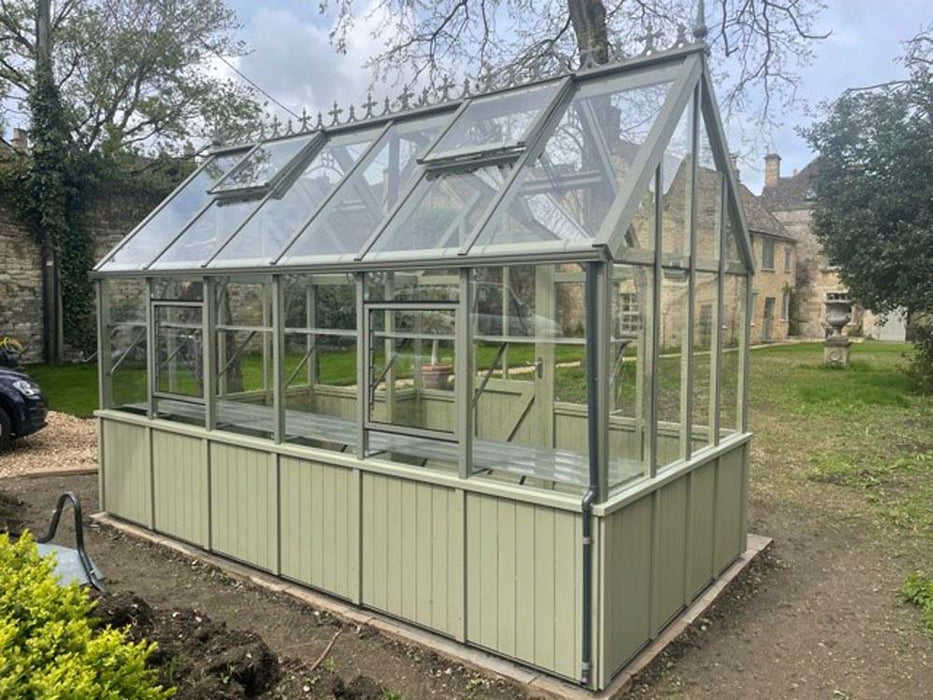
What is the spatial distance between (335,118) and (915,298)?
38.9ft

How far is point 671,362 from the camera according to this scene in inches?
161

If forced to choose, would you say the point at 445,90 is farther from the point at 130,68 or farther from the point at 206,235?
the point at 130,68

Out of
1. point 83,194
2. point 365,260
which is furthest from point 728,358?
point 83,194

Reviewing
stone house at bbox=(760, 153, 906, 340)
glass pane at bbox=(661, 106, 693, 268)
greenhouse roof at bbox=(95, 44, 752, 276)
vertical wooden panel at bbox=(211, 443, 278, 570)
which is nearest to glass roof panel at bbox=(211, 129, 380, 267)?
greenhouse roof at bbox=(95, 44, 752, 276)

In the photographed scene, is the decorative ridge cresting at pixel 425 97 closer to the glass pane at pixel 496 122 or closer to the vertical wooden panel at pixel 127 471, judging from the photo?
the glass pane at pixel 496 122

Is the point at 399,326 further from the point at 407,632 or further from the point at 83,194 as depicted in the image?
the point at 83,194

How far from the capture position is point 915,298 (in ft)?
42.1

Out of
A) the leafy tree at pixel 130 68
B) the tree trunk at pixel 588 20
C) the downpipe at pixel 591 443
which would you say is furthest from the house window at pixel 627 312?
the leafy tree at pixel 130 68

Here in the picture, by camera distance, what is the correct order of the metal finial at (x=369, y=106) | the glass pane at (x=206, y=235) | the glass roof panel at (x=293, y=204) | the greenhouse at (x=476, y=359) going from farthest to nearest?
1. the metal finial at (x=369, y=106)
2. the glass pane at (x=206, y=235)
3. the glass roof panel at (x=293, y=204)
4. the greenhouse at (x=476, y=359)

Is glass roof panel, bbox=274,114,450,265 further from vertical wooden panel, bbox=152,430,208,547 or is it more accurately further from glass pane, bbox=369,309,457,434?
vertical wooden panel, bbox=152,430,208,547

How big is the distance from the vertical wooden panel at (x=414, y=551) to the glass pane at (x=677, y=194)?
190cm

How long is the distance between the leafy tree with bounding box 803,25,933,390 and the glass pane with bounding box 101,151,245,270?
1217 cm

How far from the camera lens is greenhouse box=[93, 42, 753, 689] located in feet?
11.8

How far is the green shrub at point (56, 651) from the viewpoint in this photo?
1705 mm
